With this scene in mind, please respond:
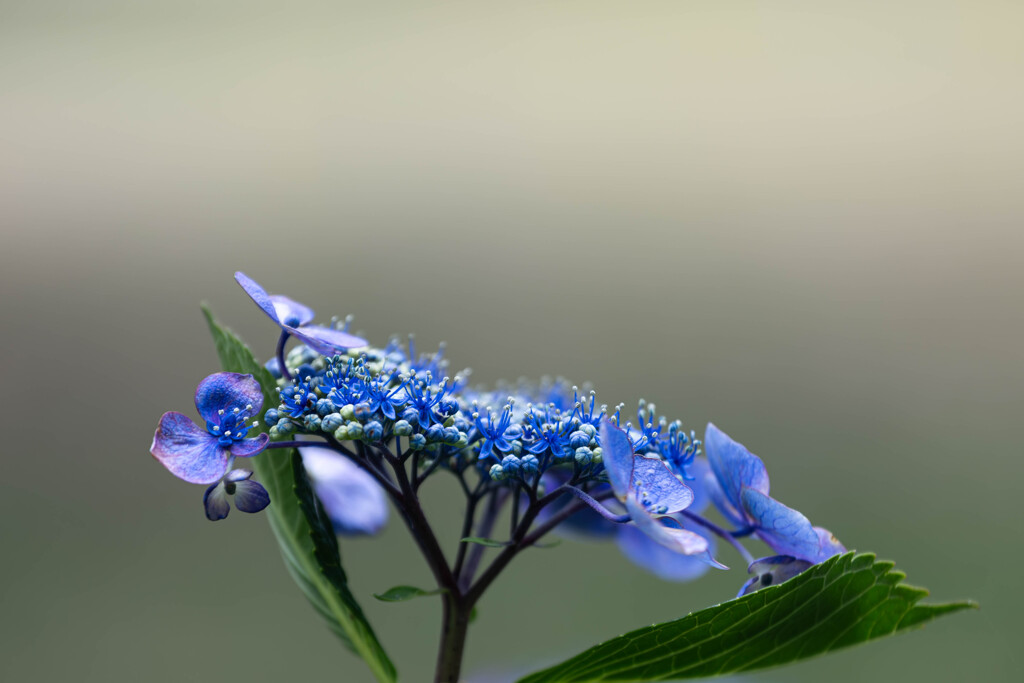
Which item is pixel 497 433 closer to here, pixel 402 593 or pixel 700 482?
pixel 402 593

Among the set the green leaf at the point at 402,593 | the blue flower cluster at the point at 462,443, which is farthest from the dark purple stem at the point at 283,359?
the green leaf at the point at 402,593

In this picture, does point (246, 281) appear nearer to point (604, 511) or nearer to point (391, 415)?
point (391, 415)

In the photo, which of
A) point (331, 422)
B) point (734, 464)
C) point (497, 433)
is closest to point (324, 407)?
point (331, 422)

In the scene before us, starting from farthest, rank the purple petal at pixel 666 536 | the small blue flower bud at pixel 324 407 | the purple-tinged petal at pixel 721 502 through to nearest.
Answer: the purple-tinged petal at pixel 721 502, the small blue flower bud at pixel 324 407, the purple petal at pixel 666 536


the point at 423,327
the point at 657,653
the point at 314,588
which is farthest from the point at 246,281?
the point at 423,327

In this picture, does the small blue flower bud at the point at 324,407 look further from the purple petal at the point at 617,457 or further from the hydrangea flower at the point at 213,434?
the purple petal at the point at 617,457

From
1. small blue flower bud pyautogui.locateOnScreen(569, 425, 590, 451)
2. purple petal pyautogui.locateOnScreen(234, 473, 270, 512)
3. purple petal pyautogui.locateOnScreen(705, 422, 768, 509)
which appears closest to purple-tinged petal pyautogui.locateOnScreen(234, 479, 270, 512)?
purple petal pyautogui.locateOnScreen(234, 473, 270, 512)

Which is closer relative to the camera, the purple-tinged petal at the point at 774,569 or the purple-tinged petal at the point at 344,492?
the purple-tinged petal at the point at 774,569
